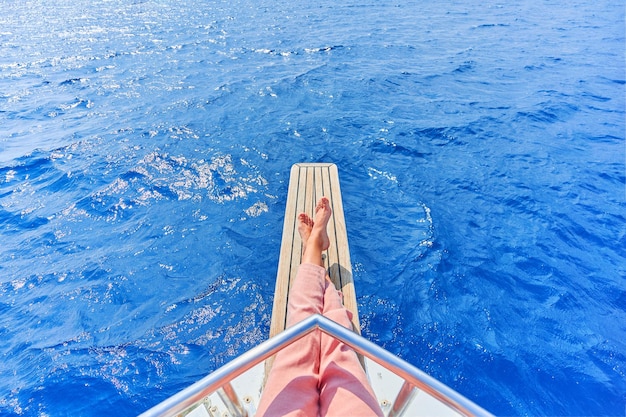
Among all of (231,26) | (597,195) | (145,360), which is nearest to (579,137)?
(597,195)

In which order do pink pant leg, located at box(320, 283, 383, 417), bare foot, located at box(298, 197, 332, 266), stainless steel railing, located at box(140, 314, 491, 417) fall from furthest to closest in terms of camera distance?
bare foot, located at box(298, 197, 332, 266), pink pant leg, located at box(320, 283, 383, 417), stainless steel railing, located at box(140, 314, 491, 417)

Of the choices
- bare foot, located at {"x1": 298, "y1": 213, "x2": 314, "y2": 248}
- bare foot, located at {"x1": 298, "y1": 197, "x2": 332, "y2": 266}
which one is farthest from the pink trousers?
bare foot, located at {"x1": 298, "y1": 213, "x2": 314, "y2": 248}

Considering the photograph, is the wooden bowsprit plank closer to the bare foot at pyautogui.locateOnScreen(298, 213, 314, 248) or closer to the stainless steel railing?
the bare foot at pyautogui.locateOnScreen(298, 213, 314, 248)

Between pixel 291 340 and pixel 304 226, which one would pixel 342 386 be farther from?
pixel 304 226

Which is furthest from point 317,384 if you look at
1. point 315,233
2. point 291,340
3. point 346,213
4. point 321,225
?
point 346,213

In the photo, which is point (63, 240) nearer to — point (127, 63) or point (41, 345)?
point (41, 345)

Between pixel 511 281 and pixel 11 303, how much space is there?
5588mm

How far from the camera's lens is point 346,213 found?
15.3ft

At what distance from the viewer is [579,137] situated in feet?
20.5

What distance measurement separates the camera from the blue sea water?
10.1ft

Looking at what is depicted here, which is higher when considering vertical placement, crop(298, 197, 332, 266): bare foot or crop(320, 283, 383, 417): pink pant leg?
crop(320, 283, 383, 417): pink pant leg

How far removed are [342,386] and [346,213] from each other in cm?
312

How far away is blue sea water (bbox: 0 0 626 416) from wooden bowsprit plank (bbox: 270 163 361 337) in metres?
0.61

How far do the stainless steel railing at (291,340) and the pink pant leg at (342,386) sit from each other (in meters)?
0.50
